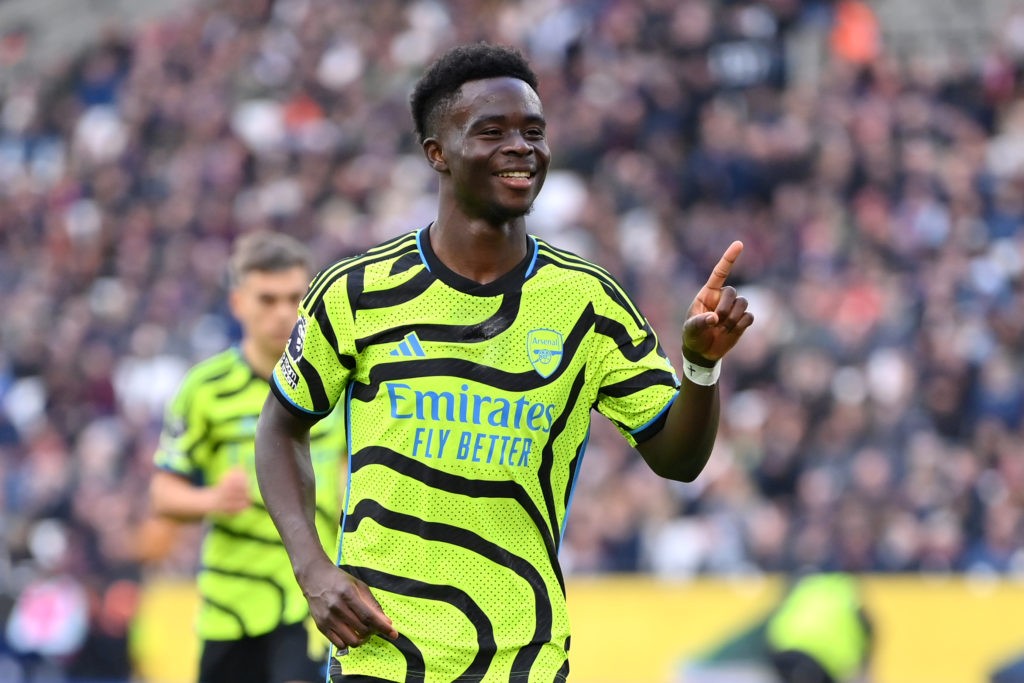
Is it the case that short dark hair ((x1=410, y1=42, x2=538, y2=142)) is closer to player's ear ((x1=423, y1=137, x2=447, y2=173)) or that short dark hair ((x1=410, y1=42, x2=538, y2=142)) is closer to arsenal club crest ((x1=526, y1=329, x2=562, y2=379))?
player's ear ((x1=423, y1=137, x2=447, y2=173))

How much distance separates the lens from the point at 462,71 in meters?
4.74

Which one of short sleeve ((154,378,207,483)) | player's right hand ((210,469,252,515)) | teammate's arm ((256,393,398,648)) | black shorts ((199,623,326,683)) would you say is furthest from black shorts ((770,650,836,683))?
teammate's arm ((256,393,398,648))

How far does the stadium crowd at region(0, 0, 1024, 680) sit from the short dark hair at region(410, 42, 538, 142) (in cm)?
852

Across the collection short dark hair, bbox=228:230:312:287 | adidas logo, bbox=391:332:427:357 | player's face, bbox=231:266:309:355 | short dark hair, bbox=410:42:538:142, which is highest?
short dark hair, bbox=410:42:538:142

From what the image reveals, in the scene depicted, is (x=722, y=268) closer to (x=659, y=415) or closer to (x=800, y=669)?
(x=659, y=415)

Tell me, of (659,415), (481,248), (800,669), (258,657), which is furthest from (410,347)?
(800,669)

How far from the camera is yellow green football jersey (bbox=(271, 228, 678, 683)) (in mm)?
4621

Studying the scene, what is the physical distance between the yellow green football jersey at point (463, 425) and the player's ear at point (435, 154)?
0.24 meters

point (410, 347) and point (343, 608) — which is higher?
point (410, 347)

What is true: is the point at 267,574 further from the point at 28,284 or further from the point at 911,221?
the point at 28,284

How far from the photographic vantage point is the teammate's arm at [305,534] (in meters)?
4.51

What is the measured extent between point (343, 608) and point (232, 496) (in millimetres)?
2383

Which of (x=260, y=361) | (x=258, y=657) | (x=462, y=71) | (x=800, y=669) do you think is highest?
(x=462, y=71)

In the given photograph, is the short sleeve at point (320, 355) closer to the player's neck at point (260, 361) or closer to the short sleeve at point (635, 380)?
the short sleeve at point (635, 380)
